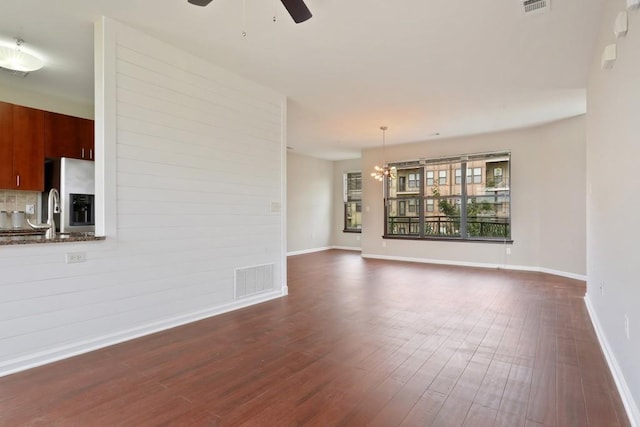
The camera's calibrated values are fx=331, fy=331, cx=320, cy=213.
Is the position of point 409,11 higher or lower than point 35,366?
higher

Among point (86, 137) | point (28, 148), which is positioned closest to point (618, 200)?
point (86, 137)

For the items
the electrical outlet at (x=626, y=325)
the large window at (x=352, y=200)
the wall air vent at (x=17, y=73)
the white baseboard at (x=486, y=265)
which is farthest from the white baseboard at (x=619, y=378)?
the large window at (x=352, y=200)

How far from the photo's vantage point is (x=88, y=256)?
2.96 meters

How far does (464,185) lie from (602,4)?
16.8 feet

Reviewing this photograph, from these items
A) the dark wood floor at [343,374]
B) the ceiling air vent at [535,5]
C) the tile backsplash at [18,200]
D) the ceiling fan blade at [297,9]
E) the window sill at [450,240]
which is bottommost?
the dark wood floor at [343,374]

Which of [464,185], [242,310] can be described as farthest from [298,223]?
[242,310]

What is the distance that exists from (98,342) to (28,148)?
300cm

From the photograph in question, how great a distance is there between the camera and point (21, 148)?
168 inches

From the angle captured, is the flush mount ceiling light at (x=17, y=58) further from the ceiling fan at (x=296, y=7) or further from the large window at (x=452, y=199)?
the large window at (x=452, y=199)

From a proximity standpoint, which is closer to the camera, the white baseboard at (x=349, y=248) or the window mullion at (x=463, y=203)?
the window mullion at (x=463, y=203)

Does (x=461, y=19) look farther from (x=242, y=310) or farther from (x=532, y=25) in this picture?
(x=242, y=310)

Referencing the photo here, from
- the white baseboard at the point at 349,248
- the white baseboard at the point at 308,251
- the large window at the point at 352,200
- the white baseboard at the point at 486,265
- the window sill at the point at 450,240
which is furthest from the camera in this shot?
the large window at the point at 352,200

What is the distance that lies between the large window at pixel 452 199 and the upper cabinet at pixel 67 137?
663 cm

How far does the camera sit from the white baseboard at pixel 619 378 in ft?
6.32
